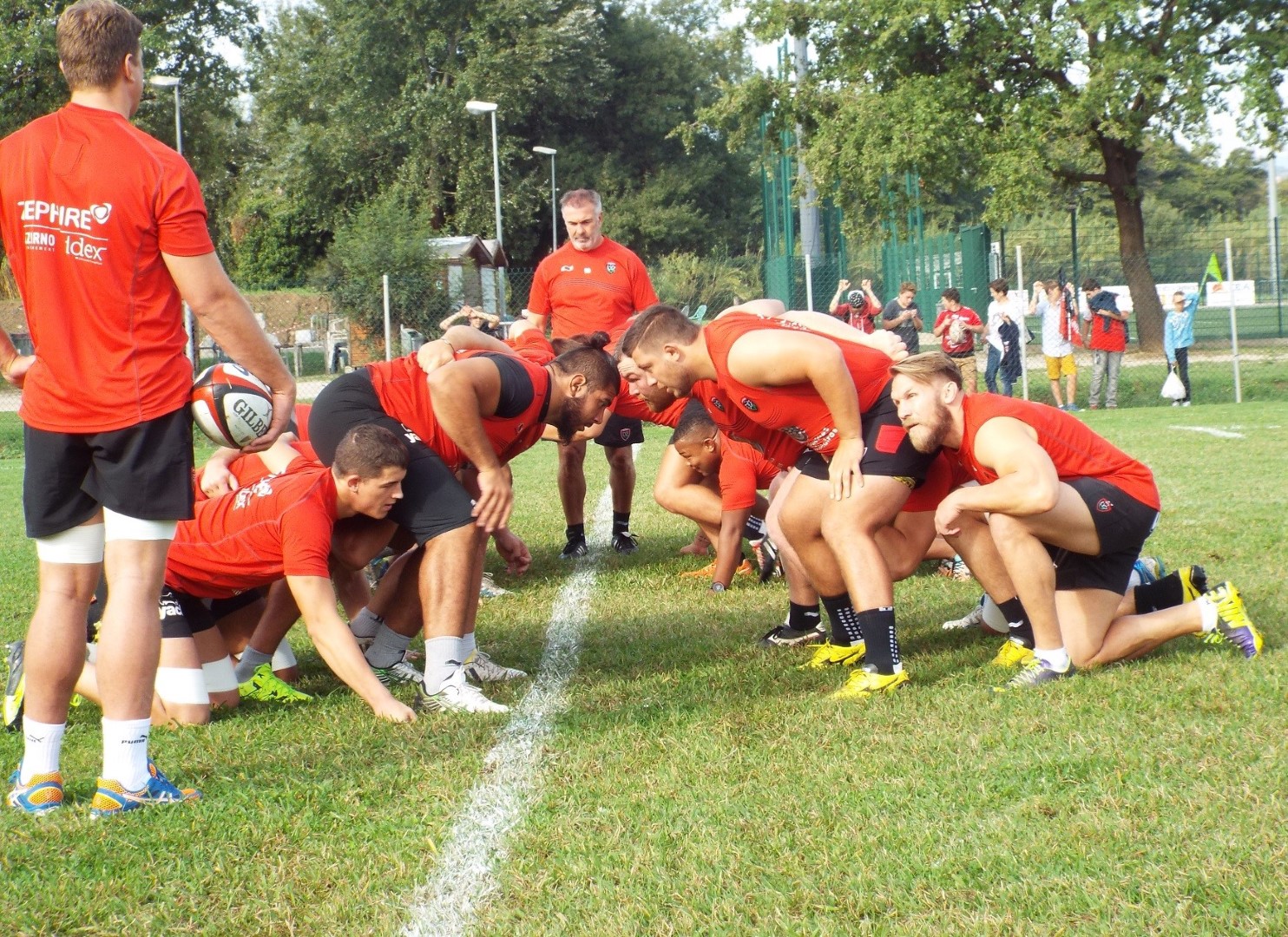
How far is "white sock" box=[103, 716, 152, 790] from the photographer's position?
3604mm

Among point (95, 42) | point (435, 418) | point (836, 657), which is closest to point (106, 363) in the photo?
point (95, 42)

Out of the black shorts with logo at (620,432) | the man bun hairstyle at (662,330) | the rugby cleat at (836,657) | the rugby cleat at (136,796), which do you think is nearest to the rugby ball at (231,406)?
the rugby cleat at (136,796)

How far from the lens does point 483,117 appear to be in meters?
51.4

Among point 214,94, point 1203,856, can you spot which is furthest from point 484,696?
point 214,94

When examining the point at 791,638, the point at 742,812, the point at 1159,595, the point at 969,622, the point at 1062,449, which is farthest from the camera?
the point at 969,622

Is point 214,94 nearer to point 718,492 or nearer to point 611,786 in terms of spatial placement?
point 718,492

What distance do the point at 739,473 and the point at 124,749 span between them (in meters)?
3.83

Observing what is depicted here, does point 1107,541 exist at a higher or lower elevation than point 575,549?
higher

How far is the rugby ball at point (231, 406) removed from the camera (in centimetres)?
388

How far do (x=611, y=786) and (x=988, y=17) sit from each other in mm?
22285

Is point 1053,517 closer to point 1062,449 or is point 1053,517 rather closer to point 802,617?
point 1062,449

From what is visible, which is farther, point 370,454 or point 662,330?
point 662,330

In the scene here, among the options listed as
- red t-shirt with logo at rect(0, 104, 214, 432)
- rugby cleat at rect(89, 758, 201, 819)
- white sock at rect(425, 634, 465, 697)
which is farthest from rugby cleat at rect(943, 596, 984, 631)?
red t-shirt with logo at rect(0, 104, 214, 432)

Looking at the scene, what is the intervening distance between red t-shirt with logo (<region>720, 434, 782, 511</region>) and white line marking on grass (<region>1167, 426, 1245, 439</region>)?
28.8ft
